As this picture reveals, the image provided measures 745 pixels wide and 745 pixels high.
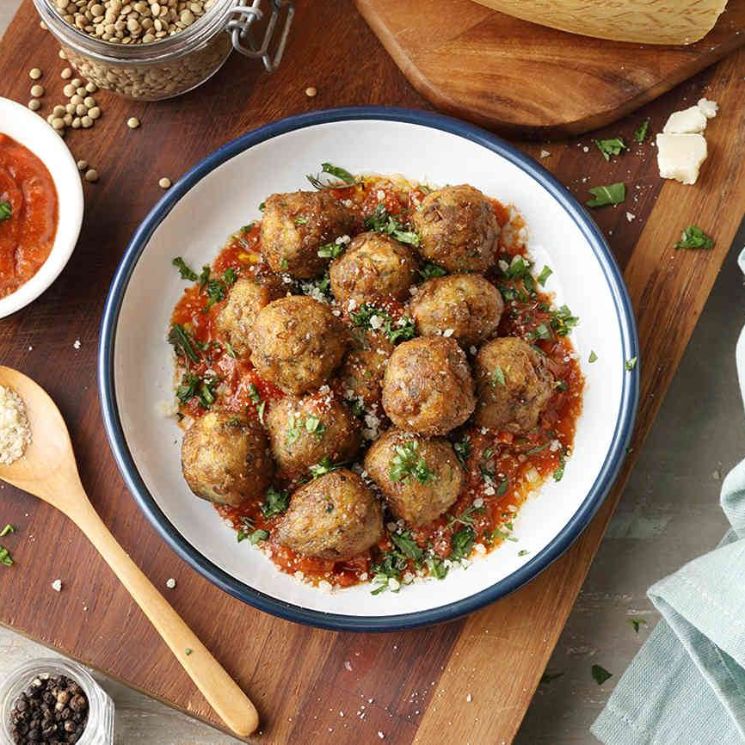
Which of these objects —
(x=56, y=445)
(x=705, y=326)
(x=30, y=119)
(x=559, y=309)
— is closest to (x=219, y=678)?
(x=56, y=445)

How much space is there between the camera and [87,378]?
3.42m

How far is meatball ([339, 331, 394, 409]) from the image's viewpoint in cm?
301

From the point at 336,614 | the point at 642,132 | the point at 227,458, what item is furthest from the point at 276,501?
the point at 642,132

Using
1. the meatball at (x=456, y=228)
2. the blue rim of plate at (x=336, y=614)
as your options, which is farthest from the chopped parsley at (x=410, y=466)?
the meatball at (x=456, y=228)

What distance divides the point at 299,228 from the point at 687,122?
1374 millimetres

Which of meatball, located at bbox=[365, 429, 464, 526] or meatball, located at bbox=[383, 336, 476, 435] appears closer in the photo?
meatball, located at bbox=[383, 336, 476, 435]

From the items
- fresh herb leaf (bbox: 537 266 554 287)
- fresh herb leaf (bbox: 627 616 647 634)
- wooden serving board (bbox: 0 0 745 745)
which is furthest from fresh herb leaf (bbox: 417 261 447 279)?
fresh herb leaf (bbox: 627 616 647 634)

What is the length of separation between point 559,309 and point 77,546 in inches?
70.9

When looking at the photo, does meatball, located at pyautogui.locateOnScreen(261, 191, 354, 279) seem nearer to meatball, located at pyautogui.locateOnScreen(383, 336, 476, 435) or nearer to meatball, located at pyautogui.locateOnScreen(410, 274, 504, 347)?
meatball, located at pyautogui.locateOnScreen(410, 274, 504, 347)

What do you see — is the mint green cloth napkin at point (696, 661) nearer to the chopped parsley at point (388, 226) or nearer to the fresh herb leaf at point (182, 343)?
the chopped parsley at point (388, 226)

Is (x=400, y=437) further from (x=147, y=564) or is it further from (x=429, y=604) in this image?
(x=147, y=564)

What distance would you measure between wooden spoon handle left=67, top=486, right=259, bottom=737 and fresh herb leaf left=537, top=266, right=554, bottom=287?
1.62m

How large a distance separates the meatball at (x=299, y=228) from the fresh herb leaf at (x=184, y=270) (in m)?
0.39

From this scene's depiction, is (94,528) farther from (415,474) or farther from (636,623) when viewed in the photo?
(636,623)
